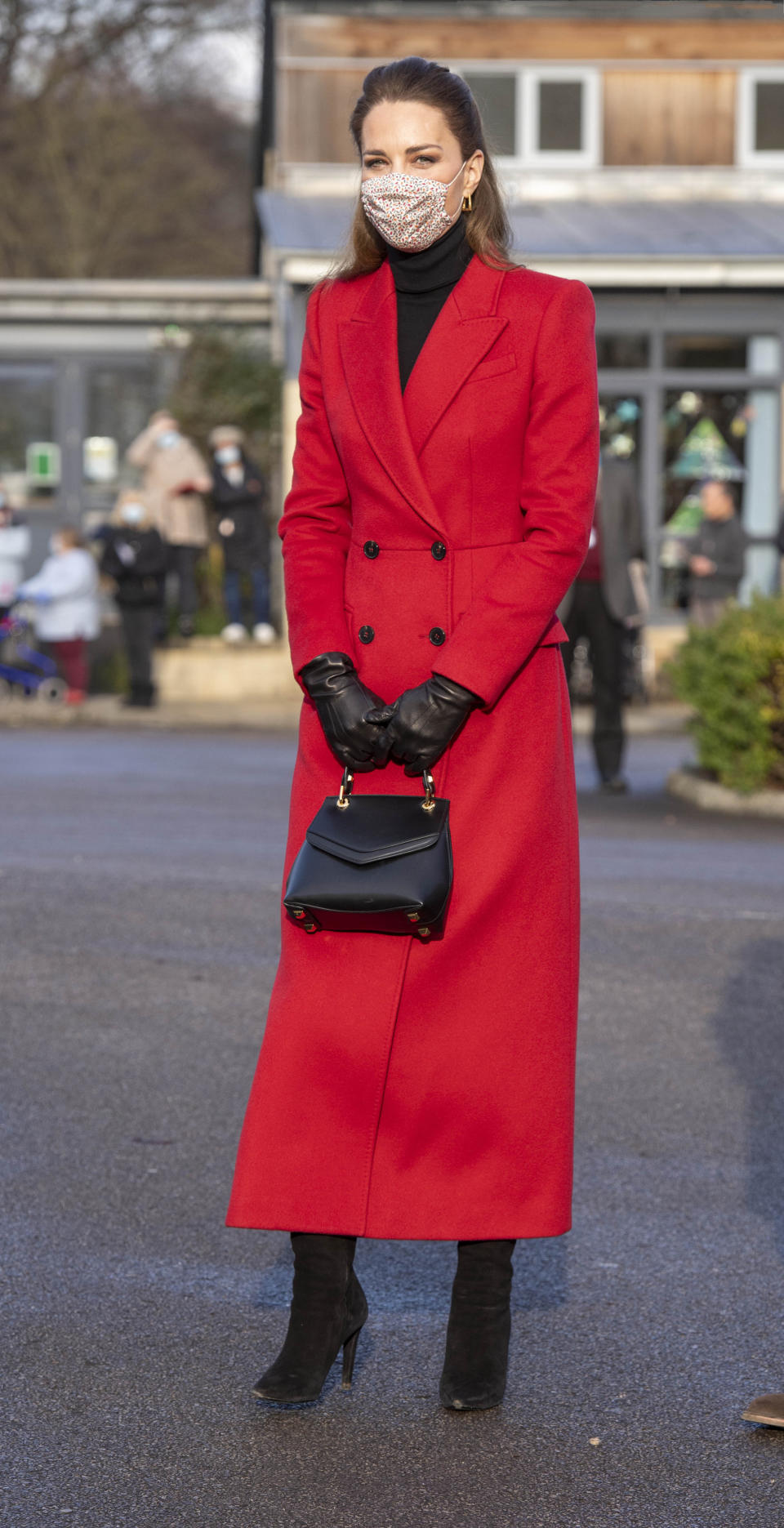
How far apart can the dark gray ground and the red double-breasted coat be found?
38 centimetres

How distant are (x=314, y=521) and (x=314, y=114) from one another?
847 inches

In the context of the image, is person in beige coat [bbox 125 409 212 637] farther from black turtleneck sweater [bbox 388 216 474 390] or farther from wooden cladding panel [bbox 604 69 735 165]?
black turtleneck sweater [bbox 388 216 474 390]

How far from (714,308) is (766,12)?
4.19 meters

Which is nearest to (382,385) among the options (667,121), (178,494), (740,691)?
(740,691)

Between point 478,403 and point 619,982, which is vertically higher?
point 478,403

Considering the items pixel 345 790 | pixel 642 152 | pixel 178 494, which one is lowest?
pixel 345 790

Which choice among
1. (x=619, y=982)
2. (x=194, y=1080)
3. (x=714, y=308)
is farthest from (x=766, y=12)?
(x=194, y=1080)

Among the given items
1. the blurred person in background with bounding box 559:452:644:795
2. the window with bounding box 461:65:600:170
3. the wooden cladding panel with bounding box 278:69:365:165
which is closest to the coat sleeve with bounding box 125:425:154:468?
the wooden cladding panel with bounding box 278:69:365:165

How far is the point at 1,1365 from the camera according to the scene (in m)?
3.76

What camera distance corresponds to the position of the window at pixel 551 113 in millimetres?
24234

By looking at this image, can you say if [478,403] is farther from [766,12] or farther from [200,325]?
[766,12]

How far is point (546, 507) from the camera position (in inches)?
137

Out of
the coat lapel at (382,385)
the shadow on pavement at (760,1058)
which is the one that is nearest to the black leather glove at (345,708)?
the coat lapel at (382,385)

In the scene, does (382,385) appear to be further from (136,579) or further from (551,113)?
(551,113)
